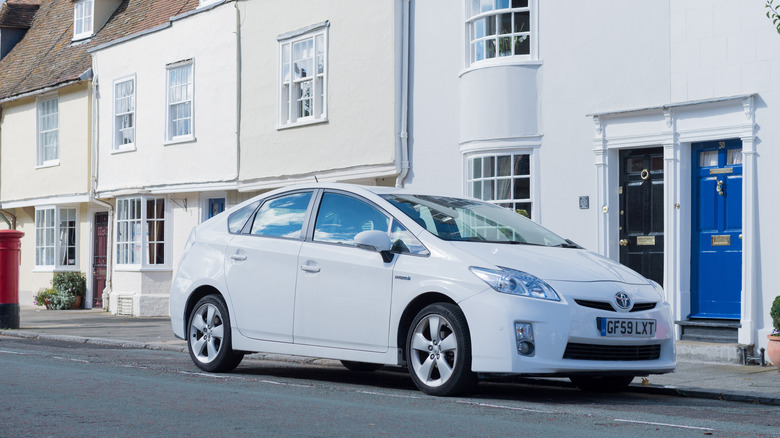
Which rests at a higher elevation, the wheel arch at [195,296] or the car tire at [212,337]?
the wheel arch at [195,296]

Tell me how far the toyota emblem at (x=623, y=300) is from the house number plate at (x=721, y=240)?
5028 mm

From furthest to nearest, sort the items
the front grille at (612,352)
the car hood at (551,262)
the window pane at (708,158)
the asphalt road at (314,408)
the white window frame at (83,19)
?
1. the white window frame at (83,19)
2. the window pane at (708,158)
3. the car hood at (551,262)
4. the front grille at (612,352)
5. the asphalt road at (314,408)

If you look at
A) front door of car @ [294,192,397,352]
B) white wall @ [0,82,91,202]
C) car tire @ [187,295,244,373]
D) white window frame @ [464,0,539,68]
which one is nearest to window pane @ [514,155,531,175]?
white window frame @ [464,0,539,68]

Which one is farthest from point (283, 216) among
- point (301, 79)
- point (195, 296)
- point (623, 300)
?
point (301, 79)

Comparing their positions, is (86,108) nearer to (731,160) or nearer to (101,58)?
(101,58)

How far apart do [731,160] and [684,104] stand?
883mm

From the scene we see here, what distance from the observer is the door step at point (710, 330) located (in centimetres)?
1223

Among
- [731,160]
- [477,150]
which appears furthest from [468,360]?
[477,150]

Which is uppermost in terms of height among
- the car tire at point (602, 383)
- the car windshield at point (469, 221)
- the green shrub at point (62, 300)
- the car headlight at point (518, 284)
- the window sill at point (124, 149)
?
the window sill at point (124, 149)

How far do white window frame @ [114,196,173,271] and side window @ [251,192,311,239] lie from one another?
13.7m

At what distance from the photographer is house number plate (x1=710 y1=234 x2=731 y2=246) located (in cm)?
1252

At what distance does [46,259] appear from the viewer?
27.3 m

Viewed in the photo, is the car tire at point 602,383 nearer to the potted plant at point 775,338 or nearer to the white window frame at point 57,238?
the potted plant at point 775,338

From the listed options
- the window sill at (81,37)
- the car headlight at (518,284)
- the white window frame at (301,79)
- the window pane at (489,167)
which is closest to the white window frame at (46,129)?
the window sill at (81,37)
